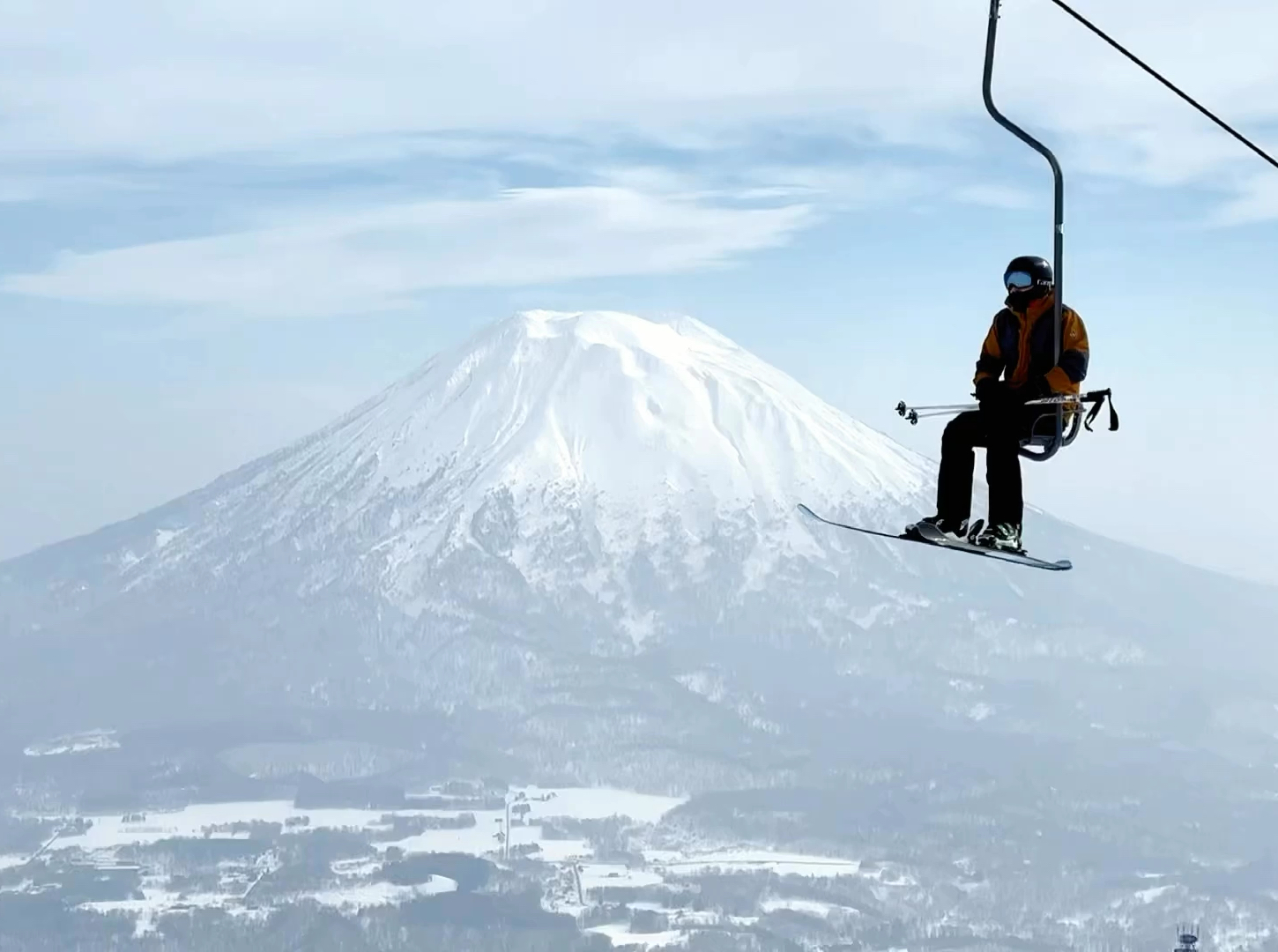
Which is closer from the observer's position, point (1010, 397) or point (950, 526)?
point (1010, 397)

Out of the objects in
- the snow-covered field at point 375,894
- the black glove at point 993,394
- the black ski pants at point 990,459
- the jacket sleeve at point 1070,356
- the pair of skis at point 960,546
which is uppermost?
the jacket sleeve at point 1070,356

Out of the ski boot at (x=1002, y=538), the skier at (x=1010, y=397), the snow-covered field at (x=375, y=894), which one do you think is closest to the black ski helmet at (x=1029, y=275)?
the skier at (x=1010, y=397)

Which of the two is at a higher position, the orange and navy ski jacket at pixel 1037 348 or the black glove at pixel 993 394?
the orange and navy ski jacket at pixel 1037 348

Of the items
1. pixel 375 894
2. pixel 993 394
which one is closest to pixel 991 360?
pixel 993 394

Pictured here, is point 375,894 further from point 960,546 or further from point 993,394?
point 993,394

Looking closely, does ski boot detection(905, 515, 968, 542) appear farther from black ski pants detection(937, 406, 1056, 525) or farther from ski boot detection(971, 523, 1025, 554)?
ski boot detection(971, 523, 1025, 554)

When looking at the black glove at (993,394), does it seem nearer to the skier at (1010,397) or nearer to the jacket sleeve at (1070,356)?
the skier at (1010,397)

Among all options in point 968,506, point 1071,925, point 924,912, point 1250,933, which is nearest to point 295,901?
point 924,912
